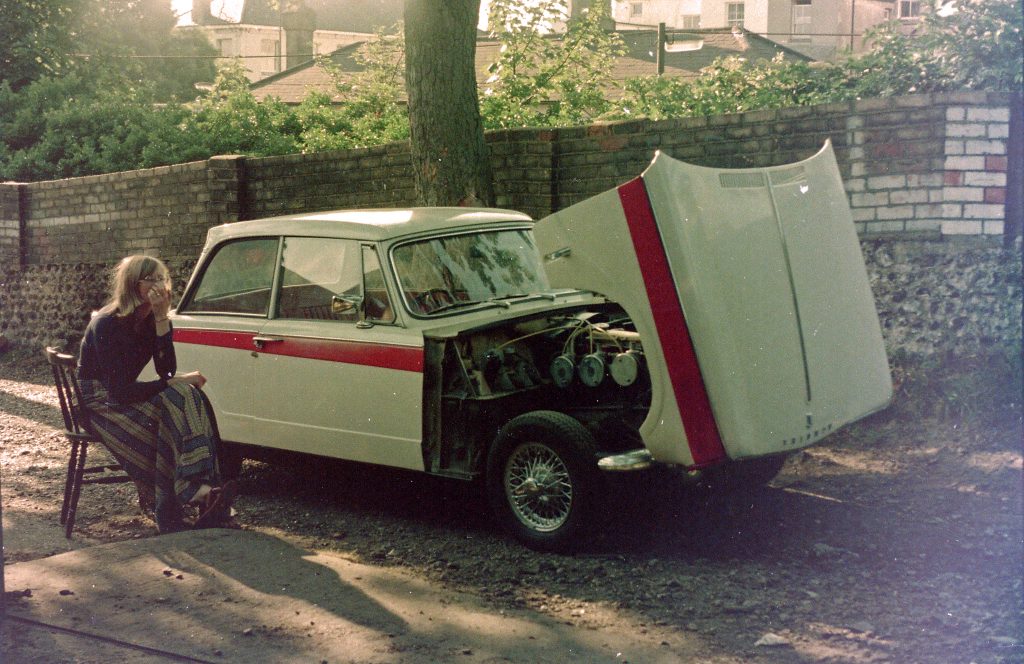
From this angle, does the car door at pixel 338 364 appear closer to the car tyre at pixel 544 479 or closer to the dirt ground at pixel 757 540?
the dirt ground at pixel 757 540

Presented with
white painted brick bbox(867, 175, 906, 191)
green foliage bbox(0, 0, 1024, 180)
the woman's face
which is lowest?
the woman's face

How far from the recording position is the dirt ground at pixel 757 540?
15.8 feet

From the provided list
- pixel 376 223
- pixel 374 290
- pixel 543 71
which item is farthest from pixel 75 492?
pixel 543 71

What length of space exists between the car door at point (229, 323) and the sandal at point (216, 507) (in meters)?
0.72

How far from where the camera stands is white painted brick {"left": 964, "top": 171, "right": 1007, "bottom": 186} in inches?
315

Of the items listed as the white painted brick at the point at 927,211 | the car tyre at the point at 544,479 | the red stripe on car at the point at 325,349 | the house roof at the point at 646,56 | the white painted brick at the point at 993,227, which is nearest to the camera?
the car tyre at the point at 544,479

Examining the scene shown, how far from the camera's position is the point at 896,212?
27.3 ft

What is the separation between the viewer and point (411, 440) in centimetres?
639

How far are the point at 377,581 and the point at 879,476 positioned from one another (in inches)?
134

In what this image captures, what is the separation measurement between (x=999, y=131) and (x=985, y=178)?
0.34 m

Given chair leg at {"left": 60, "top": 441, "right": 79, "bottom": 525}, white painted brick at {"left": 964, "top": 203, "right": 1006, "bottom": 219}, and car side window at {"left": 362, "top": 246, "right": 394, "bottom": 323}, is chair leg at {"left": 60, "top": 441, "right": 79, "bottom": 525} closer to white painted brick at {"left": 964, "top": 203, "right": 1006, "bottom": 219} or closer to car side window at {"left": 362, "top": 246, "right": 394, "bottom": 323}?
car side window at {"left": 362, "top": 246, "right": 394, "bottom": 323}

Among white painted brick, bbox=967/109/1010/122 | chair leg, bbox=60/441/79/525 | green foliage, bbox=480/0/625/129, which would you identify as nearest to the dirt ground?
chair leg, bbox=60/441/79/525

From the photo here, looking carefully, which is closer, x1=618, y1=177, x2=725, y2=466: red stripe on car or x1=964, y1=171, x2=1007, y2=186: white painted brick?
x1=618, y1=177, x2=725, y2=466: red stripe on car

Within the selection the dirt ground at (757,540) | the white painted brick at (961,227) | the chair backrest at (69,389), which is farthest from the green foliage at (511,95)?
the chair backrest at (69,389)
